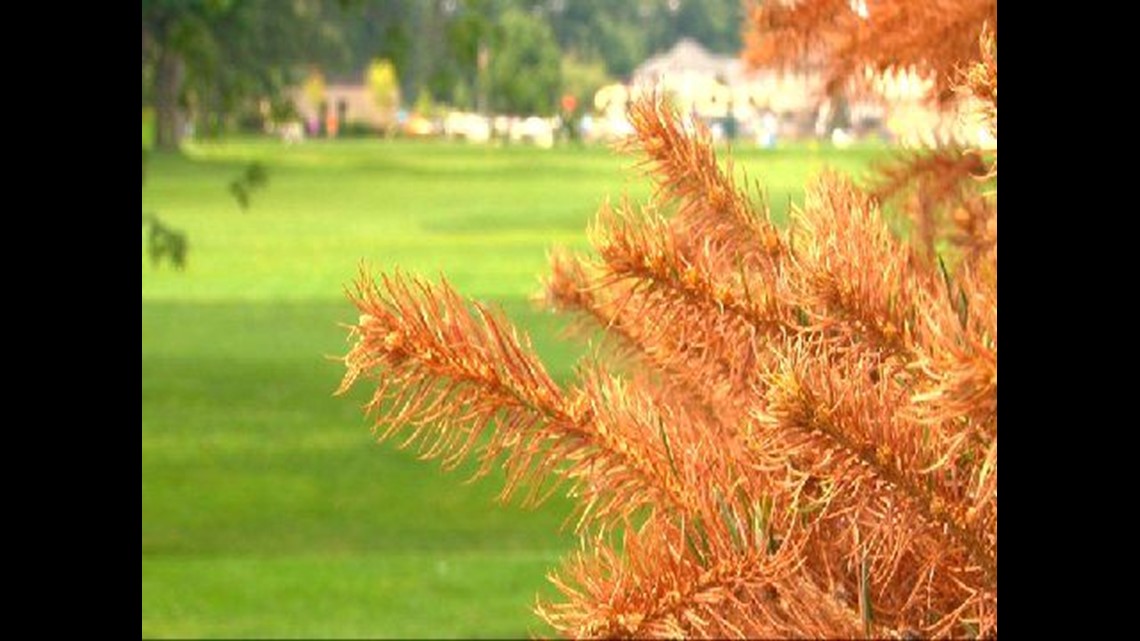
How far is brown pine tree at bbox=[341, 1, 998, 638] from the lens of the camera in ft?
3.54

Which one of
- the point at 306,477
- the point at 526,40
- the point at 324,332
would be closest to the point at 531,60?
the point at 526,40

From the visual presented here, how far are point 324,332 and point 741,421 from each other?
18525 millimetres

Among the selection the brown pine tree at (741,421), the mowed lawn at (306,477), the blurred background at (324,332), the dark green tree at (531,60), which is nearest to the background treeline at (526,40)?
the dark green tree at (531,60)

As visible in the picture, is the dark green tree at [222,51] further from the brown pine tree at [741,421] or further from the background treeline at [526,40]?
the brown pine tree at [741,421]

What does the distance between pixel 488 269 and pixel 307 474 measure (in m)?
16.1

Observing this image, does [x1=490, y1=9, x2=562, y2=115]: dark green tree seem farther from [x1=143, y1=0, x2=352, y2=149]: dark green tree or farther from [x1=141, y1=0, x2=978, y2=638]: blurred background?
[x1=141, y1=0, x2=978, y2=638]: blurred background

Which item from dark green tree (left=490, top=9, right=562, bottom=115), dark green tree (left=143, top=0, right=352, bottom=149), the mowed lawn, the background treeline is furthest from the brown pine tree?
dark green tree (left=490, top=9, right=562, bottom=115)

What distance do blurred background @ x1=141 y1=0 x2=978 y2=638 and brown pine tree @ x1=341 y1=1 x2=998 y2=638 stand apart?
86 millimetres

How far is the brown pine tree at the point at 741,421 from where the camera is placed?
108 centimetres

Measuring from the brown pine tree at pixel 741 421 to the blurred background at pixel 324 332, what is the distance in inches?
3.4

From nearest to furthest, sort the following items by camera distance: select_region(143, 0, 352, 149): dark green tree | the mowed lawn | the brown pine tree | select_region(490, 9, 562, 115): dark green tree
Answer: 1. the brown pine tree
2. the mowed lawn
3. select_region(143, 0, 352, 149): dark green tree
4. select_region(490, 9, 562, 115): dark green tree
